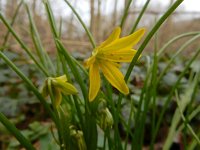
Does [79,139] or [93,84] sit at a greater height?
[93,84]

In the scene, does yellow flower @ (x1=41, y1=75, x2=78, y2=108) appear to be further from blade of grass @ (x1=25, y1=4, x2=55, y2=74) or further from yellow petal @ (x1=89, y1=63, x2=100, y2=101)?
blade of grass @ (x1=25, y1=4, x2=55, y2=74)

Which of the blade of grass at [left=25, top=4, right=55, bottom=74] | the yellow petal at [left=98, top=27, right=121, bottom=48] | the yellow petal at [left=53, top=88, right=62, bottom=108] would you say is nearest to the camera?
the yellow petal at [left=98, top=27, right=121, bottom=48]

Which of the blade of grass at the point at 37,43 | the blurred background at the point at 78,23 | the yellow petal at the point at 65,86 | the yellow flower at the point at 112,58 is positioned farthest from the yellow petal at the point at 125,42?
the blurred background at the point at 78,23

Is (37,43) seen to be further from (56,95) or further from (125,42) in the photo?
(125,42)

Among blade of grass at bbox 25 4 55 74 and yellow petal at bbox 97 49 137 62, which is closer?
yellow petal at bbox 97 49 137 62

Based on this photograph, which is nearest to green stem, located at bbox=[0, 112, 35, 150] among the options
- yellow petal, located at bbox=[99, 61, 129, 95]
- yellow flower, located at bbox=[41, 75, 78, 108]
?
yellow flower, located at bbox=[41, 75, 78, 108]

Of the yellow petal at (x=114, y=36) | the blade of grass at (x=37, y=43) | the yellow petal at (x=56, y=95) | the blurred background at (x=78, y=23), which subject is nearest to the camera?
the yellow petal at (x=114, y=36)

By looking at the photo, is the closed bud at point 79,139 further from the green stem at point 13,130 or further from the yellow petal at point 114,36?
the yellow petal at point 114,36

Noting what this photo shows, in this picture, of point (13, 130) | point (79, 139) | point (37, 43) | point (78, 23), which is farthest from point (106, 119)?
point (78, 23)
